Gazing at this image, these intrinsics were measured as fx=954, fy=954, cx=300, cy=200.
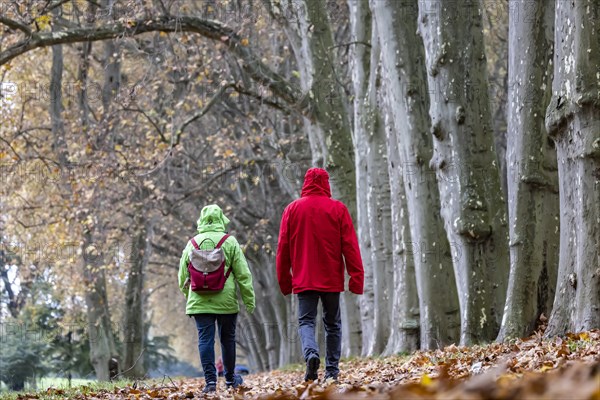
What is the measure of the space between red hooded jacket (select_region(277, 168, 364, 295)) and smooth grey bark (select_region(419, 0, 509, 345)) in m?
2.96

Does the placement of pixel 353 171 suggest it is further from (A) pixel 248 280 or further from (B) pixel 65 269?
(B) pixel 65 269

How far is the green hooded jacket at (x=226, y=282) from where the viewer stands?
9289 mm

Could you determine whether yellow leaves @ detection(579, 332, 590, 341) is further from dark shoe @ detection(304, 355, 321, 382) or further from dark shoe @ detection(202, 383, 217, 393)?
dark shoe @ detection(202, 383, 217, 393)

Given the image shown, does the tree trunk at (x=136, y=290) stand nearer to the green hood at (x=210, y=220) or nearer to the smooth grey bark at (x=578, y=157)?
the green hood at (x=210, y=220)

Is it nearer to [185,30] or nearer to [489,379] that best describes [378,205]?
[185,30]

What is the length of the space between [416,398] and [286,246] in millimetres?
6017

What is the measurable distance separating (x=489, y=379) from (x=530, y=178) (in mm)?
7746

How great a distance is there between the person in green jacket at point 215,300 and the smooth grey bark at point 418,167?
3.76 m

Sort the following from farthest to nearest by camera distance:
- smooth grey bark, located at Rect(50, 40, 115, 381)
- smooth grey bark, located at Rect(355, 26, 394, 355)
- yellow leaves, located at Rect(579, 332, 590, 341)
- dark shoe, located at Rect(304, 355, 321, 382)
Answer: smooth grey bark, located at Rect(50, 40, 115, 381), smooth grey bark, located at Rect(355, 26, 394, 355), dark shoe, located at Rect(304, 355, 321, 382), yellow leaves, located at Rect(579, 332, 590, 341)

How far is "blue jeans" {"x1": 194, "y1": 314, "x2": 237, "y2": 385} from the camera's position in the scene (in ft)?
30.6

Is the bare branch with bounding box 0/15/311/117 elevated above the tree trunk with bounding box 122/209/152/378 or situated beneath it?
elevated above

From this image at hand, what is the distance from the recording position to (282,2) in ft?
61.9

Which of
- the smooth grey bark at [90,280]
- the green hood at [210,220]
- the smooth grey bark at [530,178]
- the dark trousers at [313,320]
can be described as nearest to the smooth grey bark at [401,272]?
the smooth grey bark at [530,178]

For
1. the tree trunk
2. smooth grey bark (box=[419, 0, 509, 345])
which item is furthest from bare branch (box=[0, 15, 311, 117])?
the tree trunk
